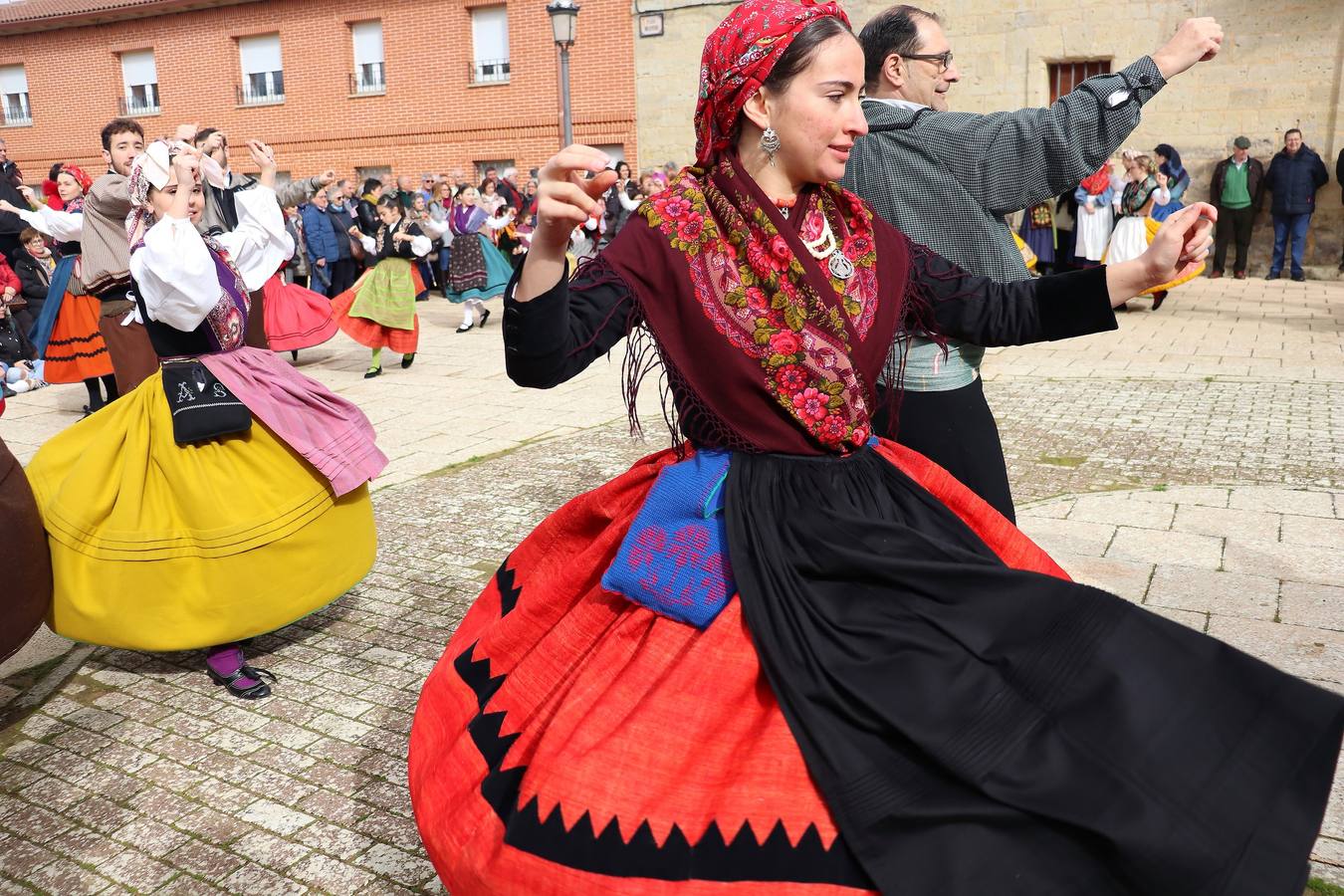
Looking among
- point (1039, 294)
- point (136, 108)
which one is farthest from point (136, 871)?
point (136, 108)

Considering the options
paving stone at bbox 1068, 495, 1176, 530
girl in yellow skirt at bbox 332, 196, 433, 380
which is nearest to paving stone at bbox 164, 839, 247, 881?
paving stone at bbox 1068, 495, 1176, 530

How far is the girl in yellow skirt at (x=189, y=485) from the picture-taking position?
3729 mm

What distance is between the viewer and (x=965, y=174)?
275cm

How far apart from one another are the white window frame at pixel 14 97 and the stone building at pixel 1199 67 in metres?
21.3

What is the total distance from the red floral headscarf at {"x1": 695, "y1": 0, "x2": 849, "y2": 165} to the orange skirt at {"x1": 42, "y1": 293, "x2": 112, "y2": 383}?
7800 mm

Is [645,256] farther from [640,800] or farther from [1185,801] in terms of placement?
[1185,801]

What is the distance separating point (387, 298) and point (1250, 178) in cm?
1262

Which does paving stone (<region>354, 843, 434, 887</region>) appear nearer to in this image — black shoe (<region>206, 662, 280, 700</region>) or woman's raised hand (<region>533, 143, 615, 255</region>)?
black shoe (<region>206, 662, 280, 700</region>)

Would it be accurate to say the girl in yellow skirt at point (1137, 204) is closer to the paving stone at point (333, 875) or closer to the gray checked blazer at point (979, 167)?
the gray checked blazer at point (979, 167)

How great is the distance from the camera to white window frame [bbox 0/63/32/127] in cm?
2748

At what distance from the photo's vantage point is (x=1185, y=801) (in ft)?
4.89

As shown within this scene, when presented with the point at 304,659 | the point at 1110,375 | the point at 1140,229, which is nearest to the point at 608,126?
the point at 1140,229

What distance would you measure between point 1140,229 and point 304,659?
11.2 metres

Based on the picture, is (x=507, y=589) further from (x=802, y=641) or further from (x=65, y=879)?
(x=65, y=879)
